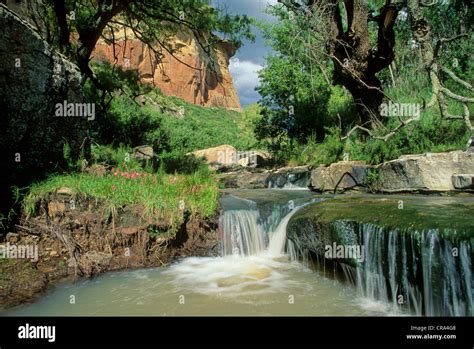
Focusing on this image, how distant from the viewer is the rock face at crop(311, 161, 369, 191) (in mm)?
9523

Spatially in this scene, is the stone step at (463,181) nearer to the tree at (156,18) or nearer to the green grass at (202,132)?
the tree at (156,18)

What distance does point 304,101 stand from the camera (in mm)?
14617

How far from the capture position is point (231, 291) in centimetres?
477

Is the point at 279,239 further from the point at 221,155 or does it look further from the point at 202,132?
the point at 202,132

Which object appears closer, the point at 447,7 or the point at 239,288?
the point at 239,288

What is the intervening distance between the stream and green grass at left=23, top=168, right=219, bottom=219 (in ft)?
3.01

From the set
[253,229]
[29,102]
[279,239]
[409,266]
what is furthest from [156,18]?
[409,266]

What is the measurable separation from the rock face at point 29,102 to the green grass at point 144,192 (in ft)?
1.59

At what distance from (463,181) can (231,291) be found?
5.82 m

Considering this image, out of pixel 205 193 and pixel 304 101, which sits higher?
→ pixel 304 101

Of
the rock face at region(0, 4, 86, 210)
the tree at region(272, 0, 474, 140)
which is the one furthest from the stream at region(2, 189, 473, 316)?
the tree at region(272, 0, 474, 140)

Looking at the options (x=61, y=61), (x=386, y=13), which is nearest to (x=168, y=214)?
(x=61, y=61)

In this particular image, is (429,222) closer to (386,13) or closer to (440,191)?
(440,191)
